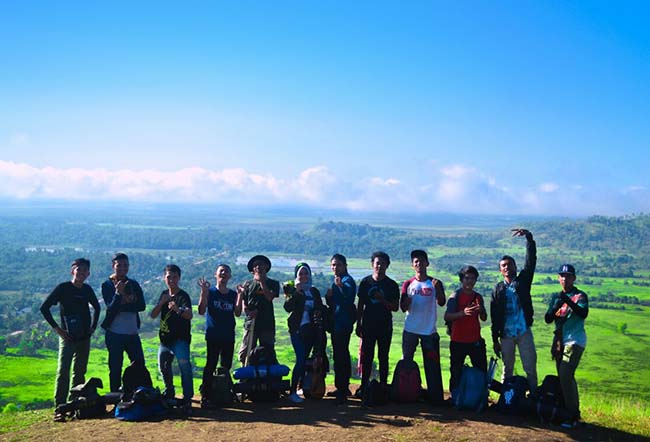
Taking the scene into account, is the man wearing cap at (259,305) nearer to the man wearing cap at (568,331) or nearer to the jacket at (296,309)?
the jacket at (296,309)

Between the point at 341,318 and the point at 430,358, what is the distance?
1.50m

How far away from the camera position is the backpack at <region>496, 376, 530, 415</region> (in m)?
7.57

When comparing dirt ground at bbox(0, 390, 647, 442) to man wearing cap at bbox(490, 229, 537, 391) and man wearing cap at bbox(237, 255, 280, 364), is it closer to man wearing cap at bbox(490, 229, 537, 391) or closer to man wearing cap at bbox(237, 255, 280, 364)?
man wearing cap at bbox(490, 229, 537, 391)

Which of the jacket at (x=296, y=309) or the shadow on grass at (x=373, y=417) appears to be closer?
the shadow on grass at (x=373, y=417)

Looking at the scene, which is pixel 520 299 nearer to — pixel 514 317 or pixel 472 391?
pixel 514 317

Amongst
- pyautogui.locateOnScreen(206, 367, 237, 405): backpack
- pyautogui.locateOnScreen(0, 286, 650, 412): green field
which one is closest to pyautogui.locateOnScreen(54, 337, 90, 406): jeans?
pyautogui.locateOnScreen(206, 367, 237, 405): backpack

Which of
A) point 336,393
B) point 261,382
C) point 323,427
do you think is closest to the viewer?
point 323,427

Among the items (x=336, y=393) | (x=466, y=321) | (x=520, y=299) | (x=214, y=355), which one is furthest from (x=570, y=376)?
(x=214, y=355)

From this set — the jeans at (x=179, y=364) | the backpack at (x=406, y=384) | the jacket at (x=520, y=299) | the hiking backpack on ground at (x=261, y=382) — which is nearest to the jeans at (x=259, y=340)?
the hiking backpack on ground at (x=261, y=382)

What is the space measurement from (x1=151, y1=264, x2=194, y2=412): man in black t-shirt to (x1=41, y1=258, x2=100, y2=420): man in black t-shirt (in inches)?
45.0

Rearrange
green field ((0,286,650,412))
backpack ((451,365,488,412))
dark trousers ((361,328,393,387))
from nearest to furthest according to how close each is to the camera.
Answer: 1. backpack ((451,365,488,412))
2. dark trousers ((361,328,393,387))
3. green field ((0,286,650,412))

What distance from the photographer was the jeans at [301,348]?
8352 mm

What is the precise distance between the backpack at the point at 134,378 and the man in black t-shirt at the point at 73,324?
837 millimetres

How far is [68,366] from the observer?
822 cm
